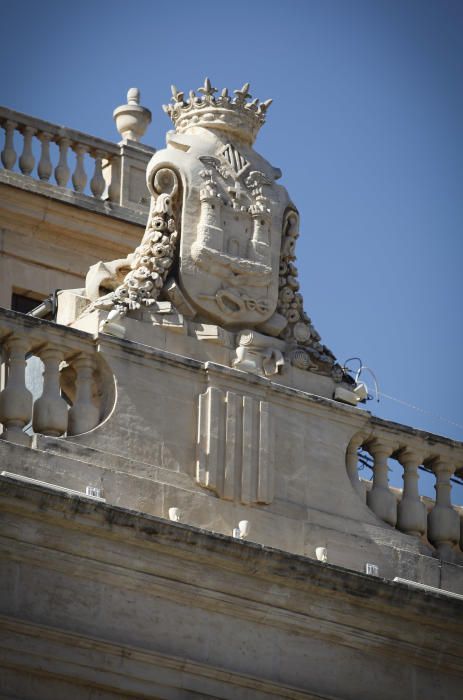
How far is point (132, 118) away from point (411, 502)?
672 cm

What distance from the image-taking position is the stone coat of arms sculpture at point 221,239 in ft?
89.8

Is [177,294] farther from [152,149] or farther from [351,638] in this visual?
[152,149]

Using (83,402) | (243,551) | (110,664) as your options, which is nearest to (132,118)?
(83,402)

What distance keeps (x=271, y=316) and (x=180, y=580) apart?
276 centimetres

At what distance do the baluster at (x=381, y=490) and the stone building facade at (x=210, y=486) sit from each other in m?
0.02

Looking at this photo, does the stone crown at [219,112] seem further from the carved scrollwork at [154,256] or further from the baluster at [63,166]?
the baluster at [63,166]

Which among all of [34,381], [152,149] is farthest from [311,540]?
[152,149]

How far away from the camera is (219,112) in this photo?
92.3 ft

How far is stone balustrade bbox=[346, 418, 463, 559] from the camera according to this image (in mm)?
27750

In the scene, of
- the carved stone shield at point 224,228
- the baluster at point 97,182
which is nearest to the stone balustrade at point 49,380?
the carved stone shield at point 224,228

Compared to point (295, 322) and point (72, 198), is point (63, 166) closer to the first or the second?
point (72, 198)

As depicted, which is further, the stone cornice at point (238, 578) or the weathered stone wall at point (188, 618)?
the stone cornice at point (238, 578)

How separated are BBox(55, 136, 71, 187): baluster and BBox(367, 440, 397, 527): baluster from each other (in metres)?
5.47

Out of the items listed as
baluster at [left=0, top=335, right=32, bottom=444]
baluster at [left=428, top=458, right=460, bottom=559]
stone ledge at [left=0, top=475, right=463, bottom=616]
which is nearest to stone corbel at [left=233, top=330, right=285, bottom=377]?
baluster at [left=428, top=458, right=460, bottom=559]
